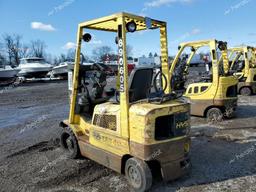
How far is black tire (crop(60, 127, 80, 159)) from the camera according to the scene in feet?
17.6

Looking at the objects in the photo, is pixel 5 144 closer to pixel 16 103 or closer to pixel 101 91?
pixel 101 91

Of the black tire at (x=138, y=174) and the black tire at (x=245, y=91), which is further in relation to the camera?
the black tire at (x=245, y=91)

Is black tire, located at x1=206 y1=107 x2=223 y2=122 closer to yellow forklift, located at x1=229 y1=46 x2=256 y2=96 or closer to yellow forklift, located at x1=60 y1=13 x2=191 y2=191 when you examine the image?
yellow forklift, located at x1=60 y1=13 x2=191 y2=191

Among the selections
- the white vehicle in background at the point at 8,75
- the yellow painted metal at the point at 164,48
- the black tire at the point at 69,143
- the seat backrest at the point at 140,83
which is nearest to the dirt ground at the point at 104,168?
the black tire at the point at 69,143

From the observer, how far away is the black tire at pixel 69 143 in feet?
17.6

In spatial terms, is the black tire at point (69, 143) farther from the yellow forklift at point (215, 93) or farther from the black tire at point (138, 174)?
the yellow forklift at point (215, 93)

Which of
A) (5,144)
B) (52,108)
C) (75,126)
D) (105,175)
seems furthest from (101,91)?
(52,108)

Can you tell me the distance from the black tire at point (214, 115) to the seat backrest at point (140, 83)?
4362mm

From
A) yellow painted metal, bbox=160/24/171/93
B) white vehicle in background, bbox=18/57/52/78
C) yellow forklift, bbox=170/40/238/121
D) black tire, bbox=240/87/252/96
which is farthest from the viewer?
white vehicle in background, bbox=18/57/52/78

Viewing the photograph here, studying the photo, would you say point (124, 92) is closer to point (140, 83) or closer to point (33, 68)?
point (140, 83)

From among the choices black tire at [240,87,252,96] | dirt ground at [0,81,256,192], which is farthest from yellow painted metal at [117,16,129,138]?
black tire at [240,87,252,96]

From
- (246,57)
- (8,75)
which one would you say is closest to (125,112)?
(246,57)

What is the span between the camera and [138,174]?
4016 mm

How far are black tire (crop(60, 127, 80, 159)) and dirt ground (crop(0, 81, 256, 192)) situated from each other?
0.12 m
